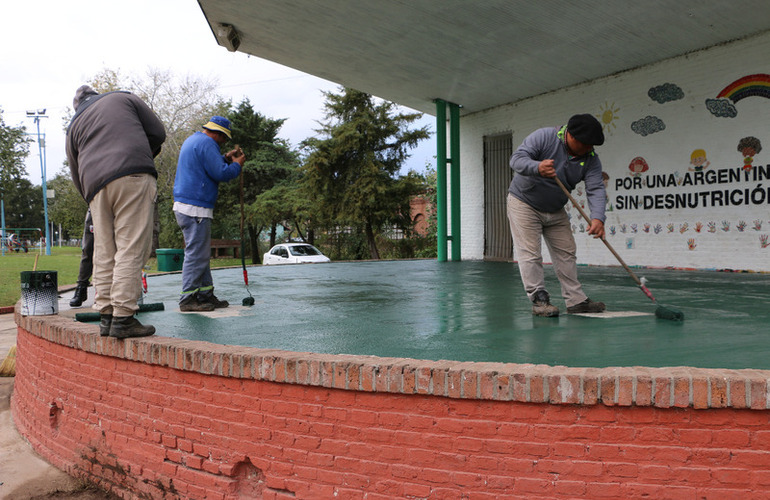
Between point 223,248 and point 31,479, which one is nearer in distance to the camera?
point 31,479

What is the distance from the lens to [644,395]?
238cm

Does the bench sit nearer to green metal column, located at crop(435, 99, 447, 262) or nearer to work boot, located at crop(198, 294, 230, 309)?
green metal column, located at crop(435, 99, 447, 262)

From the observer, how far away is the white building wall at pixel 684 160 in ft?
28.9

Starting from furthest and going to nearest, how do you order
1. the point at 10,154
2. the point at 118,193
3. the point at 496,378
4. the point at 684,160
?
the point at 10,154 < the point at 684,160 < the point at 118,193 < the point at 496,378

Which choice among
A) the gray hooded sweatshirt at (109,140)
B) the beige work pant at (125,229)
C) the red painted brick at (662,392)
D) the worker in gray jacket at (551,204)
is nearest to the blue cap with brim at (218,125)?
the gray hooded sweatshirt at (109,140)

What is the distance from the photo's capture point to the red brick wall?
2.36m

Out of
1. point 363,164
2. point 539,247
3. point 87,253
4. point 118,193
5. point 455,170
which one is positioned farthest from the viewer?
point 363,164

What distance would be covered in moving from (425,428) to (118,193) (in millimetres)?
2361

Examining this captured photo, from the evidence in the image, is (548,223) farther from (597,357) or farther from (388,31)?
(388,31)

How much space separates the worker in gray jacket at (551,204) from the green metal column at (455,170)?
9.35 metres

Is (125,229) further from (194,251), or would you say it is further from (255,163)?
(255,163)

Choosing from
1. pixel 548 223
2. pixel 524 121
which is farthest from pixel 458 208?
pixel 548 223

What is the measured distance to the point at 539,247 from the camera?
4.68 m

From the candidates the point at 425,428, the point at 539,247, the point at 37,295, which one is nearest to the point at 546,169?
the point at 539,247
